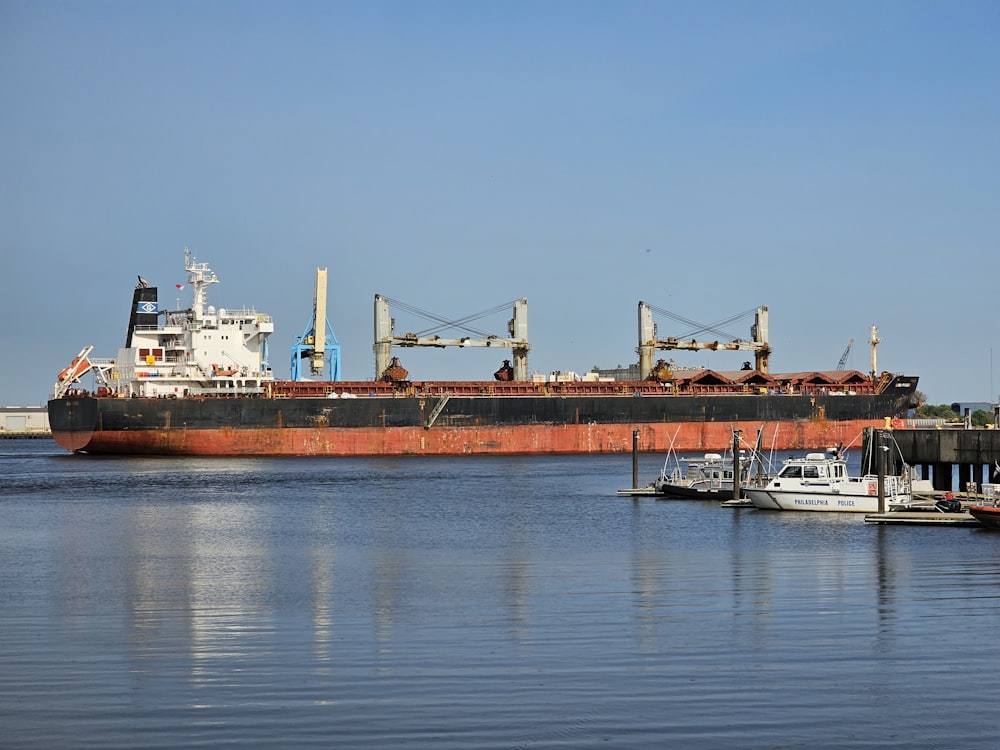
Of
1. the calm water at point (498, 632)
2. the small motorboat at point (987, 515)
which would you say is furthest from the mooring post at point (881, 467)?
the small motorboat at point (987, 515)

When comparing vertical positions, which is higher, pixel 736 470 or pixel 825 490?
pixel 736 470

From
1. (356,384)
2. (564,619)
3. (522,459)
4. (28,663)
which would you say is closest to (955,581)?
(564,619)

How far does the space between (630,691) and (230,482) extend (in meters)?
31.6

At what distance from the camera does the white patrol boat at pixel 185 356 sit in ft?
181

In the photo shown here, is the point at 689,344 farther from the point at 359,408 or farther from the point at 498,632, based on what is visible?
the point at 498,632

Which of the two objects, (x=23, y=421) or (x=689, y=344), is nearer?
(x=689, y=344)

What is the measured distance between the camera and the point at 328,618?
51.2 ft

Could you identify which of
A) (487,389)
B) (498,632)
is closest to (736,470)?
(498,632)

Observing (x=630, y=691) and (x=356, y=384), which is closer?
(x=630, y=691)

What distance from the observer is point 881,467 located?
29.7 meters

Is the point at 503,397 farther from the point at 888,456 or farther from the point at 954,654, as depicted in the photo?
the point at 954,654

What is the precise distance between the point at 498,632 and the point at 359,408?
4150 centimetres

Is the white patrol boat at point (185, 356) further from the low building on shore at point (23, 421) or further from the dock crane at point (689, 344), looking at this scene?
the low building on shore at point (23, 421)

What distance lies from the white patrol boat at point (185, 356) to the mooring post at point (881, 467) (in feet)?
103
